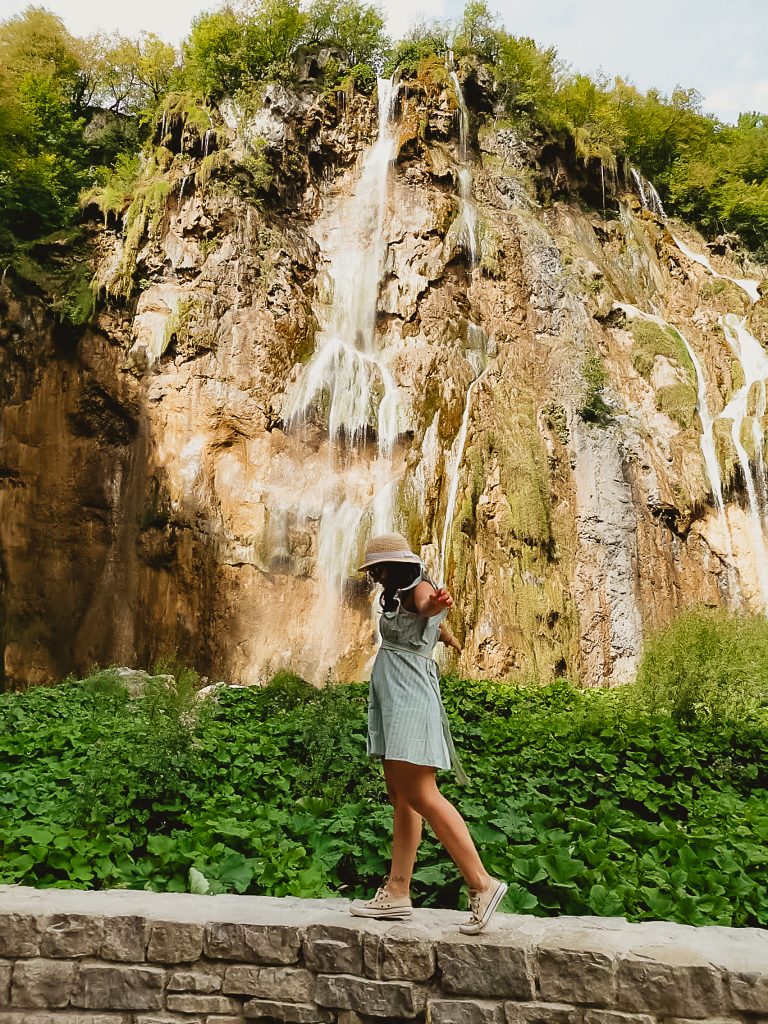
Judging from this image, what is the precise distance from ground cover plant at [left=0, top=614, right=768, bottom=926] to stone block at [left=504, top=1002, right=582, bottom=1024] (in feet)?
2.13

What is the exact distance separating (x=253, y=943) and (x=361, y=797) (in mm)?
2657

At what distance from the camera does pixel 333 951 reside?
10.7 ft

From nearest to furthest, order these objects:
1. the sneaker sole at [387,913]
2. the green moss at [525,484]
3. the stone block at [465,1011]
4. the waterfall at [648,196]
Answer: the stone block at [465,1011]
the sneaker sole at [387,913]
the green moss at [525,484]
the waterfall at [648,196]

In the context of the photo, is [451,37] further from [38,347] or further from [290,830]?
[290,830]

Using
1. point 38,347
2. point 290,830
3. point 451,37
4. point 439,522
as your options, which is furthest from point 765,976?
point 451,37

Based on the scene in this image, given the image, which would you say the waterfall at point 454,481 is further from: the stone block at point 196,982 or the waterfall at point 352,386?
the stone block at point 196,982

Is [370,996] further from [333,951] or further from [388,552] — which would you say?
[388,552]

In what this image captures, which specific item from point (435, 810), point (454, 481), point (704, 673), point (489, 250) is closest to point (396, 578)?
point (435, 810)

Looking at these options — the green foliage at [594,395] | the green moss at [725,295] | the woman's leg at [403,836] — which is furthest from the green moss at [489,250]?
the woman's leg at [403,836]

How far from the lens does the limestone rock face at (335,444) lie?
51.8 ft

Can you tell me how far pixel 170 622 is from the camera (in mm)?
15977

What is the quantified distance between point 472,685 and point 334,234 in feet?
42.2

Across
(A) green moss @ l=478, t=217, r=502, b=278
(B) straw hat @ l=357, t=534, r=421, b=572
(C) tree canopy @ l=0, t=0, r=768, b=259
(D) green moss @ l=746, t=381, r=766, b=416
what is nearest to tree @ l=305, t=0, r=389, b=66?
(C) tree canopy @ l=0, t=0, r=768, b=259

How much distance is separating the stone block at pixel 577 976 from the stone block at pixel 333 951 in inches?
29.6
